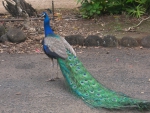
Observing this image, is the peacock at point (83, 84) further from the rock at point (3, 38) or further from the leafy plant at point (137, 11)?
the leafy plant at point (137, 11)

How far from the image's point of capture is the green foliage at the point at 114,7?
9406 millimetres

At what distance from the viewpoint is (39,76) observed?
20.9 ft

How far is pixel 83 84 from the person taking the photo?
17.5 ft

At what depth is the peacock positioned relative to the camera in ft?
15.7

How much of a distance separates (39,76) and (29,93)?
77 centimetres

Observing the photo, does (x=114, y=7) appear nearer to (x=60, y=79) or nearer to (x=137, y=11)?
(x=137, y=11)

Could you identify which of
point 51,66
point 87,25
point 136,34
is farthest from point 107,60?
point 87,25

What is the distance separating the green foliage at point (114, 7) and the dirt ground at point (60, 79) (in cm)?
182

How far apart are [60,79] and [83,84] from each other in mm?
949

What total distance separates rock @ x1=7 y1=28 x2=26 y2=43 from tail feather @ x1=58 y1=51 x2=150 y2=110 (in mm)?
2587

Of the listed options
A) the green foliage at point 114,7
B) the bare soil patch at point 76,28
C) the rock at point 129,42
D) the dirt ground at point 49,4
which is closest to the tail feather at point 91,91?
the bare soil patch at point 76,28

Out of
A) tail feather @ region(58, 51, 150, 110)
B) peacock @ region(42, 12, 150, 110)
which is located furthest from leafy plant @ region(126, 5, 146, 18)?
tail feather @ region(58, 51, 150, 110)

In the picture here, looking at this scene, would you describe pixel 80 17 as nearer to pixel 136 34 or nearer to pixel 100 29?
pixel 100 29

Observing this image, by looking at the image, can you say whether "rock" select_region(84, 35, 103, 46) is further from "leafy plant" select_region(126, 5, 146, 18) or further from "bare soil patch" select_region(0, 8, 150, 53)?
"leafy plant" select_region(126, 5, 146, 18)
